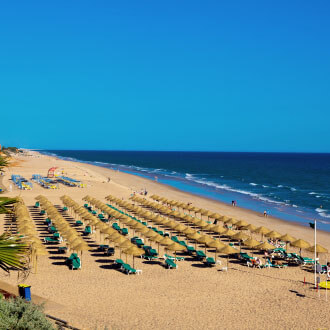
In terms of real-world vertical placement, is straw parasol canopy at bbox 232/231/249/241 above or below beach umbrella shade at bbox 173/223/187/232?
below

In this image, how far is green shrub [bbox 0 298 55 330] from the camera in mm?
7148

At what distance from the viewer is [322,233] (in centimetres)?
2830

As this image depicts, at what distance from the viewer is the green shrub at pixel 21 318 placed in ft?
23.5

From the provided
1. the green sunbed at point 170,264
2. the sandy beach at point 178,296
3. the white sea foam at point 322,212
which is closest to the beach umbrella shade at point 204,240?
the sandy beach at point 178,296

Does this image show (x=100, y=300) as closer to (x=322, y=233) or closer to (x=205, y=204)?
(x=322, y=233)

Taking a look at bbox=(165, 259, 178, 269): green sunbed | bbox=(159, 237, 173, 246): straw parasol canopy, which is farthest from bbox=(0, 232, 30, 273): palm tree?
bbox=(159, 237, 173, 246): straw parasol canopy

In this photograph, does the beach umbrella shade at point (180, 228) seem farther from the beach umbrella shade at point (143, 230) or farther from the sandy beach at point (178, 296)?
the sandy beach at point (178, 296)

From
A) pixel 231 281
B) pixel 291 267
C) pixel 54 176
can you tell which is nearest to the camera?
pixel 231 281

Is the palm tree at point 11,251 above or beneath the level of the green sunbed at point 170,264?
above

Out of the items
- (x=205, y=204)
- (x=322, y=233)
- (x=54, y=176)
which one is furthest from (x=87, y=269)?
(x=54, y=176)

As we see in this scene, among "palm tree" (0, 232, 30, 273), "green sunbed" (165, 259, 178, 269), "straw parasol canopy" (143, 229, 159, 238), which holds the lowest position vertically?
Answer: "green sunbed" (165, 259, 178, 269)

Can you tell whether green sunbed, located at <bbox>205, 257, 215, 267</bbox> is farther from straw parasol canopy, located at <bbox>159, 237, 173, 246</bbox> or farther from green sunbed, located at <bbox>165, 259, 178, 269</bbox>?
straw parasol canopy, located at <bbox>159, 237, 173, 246</bbox>

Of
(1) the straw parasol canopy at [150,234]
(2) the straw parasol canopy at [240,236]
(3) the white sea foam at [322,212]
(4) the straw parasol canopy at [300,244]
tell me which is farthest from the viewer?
(3) the white sea foam at [322,212]

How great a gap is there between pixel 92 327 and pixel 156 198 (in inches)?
1045
